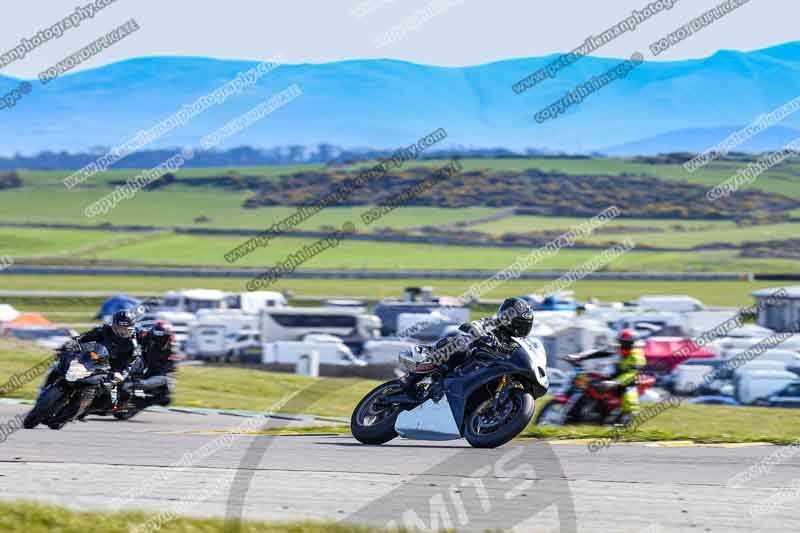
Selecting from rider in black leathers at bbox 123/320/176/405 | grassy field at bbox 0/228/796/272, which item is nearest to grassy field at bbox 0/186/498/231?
grassy field at bbox 0/228/796/272

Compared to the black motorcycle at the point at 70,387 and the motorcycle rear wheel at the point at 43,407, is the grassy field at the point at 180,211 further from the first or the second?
the motorcycle rear wheel at the point at 43,407

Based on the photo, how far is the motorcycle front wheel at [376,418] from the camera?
11367 millimetres

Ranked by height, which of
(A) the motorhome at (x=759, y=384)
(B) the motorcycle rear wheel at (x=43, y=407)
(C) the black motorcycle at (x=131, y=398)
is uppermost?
(B) the motorcycle rear wheel at (x=43, y=407)

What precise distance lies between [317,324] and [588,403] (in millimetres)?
25375

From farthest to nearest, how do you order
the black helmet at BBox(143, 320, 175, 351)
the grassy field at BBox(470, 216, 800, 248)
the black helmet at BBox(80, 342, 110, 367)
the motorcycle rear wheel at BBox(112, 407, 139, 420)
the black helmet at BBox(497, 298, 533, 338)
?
the grassy field at BBox(470, 216, 800, 248), the black helmet at BBox(143, 320, 175, 351), the motorcycle rear wheel at BBox(112, 407, 139, 420), the black helmet at BBox(80, 342, 110, 367), the black helmet at BBox(497, 298, 533, 338)

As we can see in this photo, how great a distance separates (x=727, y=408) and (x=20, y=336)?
86.1 feet

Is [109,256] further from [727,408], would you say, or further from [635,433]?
[635,433]

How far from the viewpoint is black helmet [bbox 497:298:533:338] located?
10.9m

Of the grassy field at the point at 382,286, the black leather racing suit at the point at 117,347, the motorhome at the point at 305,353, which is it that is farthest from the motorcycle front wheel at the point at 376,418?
the grassy field at the point at 382,286

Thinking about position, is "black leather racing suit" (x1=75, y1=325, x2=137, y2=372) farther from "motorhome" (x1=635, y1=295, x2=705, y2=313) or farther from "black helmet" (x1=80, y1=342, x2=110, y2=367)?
"motorhome" (x1=635, y1=295, x2=705, y2=313)

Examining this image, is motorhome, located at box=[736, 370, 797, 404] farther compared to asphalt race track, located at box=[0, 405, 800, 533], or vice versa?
motorhome, located at box=[736, 370, 797, 404]

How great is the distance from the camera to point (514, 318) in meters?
10.9

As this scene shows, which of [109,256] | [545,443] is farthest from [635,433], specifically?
[109,256]

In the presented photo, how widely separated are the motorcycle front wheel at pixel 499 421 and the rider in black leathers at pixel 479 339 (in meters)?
0.51
